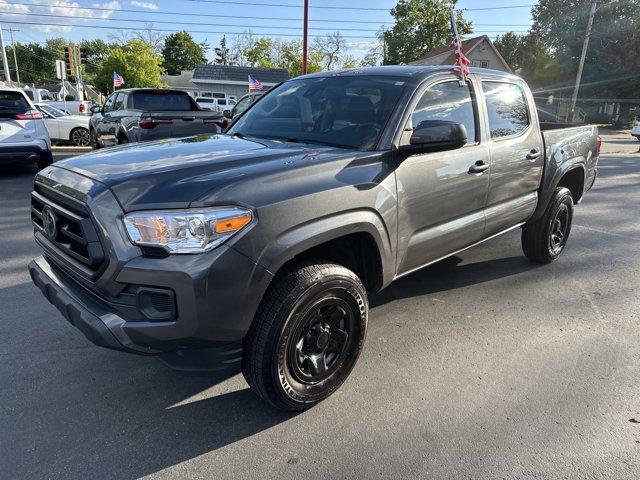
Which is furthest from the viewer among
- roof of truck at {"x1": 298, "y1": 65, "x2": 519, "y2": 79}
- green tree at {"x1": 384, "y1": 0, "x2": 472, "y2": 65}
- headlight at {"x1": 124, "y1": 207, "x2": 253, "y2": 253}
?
green tree at {"x1": 384, "y1": 0, "x2": 472, "y2": 65}

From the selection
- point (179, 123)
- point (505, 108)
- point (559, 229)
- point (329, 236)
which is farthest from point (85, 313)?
point (179, 123)

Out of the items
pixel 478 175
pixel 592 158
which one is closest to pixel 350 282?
pixel 478 175

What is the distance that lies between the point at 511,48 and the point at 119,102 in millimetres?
68245

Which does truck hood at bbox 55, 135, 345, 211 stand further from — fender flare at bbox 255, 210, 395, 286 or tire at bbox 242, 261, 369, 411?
tire at bbox 242, 261, 369, 411

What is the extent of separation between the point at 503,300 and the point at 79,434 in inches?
135

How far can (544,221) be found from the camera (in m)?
4.80

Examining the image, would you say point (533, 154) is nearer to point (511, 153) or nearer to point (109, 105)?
point (511, 153)

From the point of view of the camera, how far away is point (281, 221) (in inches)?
91.8

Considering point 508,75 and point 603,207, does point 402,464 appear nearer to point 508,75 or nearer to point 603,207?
point 508,75

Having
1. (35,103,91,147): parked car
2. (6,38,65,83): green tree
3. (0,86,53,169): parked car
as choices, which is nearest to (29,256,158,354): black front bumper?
(0,86,53,169): parked car

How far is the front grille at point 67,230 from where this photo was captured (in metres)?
2.30

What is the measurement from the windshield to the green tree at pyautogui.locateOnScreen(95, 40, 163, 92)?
5118 centimetres

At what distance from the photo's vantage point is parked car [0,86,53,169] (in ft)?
28.6

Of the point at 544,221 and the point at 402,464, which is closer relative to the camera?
the point at 402,464
